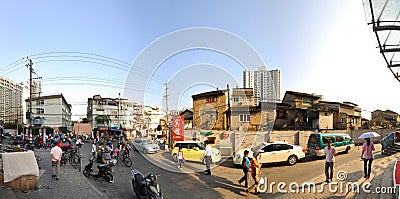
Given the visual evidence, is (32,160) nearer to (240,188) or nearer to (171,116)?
(240,188)

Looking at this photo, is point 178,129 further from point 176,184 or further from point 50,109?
point 50,109

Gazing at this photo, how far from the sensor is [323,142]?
1445 cm

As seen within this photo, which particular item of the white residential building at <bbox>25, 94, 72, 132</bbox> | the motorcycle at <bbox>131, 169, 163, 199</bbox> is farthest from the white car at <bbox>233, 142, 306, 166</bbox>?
the white residential building at <bbox>25, 94, 72, 132</bbox>

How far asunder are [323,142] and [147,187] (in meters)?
12.2

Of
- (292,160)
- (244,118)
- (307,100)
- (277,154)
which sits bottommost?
(292,160)

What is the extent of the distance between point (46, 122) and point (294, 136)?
53.2 m

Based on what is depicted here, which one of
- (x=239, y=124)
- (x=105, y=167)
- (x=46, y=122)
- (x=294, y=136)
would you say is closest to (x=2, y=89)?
(x=46, y=122)

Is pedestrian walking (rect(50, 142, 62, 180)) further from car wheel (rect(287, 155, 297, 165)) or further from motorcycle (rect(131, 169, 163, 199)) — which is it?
car wheel (rect(287, 155, 297, 165))

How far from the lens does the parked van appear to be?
14.4 meters

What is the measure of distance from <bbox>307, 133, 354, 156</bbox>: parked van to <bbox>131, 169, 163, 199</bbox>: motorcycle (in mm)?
11558

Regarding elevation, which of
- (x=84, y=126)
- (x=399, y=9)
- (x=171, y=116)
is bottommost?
(x=84, y=126)

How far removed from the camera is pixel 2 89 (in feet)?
138

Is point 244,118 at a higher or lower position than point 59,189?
higher

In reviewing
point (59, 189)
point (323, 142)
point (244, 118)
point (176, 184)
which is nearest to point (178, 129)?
point (244, 118)
